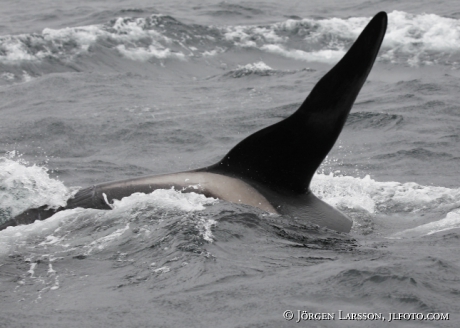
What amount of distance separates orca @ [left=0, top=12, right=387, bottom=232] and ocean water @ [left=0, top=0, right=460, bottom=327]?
0.63 ft

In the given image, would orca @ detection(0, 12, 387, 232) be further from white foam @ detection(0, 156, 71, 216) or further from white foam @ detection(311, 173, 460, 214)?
white foam @ detection(311, 173, 460, 214)

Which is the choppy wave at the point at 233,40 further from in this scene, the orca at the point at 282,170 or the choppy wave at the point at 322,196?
the orca at the point at 282,170

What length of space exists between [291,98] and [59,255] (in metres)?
12.5

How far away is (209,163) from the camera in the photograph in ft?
45.6

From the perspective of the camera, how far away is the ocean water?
21.7 feet

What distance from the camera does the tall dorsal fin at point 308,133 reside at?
7996 millimetres

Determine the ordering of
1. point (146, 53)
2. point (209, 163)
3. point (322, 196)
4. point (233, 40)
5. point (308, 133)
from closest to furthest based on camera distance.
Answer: point (308, 133) < point (322, 196) < point (209, 163) < point (146, 53) < point (233, 40)

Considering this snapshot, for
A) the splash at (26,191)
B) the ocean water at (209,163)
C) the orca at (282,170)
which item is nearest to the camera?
the ocean water at (209,163)

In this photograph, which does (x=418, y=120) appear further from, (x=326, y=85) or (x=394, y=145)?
(x=326, y=85)

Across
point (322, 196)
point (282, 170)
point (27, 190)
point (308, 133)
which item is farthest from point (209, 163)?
point (308, 133)

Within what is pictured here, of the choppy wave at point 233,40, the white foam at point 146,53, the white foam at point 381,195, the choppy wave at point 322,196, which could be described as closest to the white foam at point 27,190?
the choppy wave at point 322,196

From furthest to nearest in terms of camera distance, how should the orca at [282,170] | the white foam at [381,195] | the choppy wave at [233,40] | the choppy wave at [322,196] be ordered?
the choppy wave at [233,40], the white foam at [381,195], the choppy wave at [322,196], the orca at [282,170]

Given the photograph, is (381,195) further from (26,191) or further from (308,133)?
(26,191)

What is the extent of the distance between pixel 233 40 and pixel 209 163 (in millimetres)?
14658
